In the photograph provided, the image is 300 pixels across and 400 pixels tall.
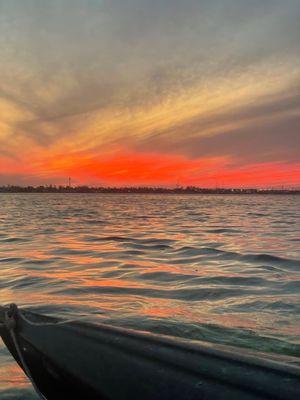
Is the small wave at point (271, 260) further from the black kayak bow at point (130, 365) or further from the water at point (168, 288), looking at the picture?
the black kayak bow at point (130, 365)

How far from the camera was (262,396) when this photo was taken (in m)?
3.16

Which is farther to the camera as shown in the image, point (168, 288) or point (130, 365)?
point (168, 288)

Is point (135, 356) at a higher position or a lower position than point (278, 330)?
higher

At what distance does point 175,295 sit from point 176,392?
6044mm

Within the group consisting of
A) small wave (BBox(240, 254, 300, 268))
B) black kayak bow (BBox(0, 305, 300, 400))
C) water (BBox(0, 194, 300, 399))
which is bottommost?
water (BBox(0, 194, 300, 399))

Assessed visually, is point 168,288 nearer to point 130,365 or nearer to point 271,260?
point 271,260

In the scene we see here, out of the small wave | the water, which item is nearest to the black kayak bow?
the water

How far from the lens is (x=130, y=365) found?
3.78 meters

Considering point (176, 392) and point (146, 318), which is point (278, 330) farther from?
point (176, 392)

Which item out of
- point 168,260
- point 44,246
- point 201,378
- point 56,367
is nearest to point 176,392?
point 201,378

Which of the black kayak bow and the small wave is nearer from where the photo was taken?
the black kayak bow

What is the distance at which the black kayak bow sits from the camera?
3334 mm

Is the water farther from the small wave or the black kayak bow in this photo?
the black kayak bow

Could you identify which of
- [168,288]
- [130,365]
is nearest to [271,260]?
[168,288]
